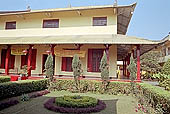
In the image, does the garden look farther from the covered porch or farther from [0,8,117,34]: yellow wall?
[0,8,117,34]: yellow wall

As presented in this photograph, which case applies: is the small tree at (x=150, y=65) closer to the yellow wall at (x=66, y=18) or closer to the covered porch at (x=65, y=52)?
the covered porch at (x=65, y=52)

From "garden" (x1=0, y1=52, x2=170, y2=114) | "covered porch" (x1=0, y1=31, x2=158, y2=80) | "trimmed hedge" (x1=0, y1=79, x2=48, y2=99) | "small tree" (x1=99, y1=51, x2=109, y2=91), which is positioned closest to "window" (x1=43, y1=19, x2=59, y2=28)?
A: "covered porch" (x1=0, y1=31, x2=158, y2=80)

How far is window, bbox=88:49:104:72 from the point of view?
12938 millimetres

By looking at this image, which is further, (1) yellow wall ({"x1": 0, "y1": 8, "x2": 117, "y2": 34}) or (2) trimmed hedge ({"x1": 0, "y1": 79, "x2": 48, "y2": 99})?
(1) yellow wall ({"x1": 0, "y1": 8, "x2": 117, "y2": 34})

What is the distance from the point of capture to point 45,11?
13.8m

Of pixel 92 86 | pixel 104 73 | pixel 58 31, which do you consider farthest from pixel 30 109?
pixel 58 31

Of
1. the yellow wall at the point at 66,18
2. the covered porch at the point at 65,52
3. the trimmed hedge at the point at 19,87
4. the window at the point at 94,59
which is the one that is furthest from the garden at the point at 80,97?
the yellow wall at the point at 66,18

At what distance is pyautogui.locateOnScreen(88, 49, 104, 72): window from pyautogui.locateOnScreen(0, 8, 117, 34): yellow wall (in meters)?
2.36

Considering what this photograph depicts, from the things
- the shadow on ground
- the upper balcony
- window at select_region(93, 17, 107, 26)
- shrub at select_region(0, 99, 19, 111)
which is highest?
window at select_region(93, 17, 107, 26)

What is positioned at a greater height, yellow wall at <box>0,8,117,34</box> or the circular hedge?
yellow wall at <box>0,8,117,34</box>

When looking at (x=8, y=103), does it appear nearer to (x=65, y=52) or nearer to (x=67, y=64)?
(x=65, y=52)

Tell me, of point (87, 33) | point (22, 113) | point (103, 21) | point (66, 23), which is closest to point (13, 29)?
point (66, 23)

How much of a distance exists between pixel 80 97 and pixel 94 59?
578cm

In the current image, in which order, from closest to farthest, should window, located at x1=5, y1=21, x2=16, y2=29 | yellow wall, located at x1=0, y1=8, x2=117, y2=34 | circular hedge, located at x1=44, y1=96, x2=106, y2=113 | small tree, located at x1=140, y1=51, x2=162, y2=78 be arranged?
circular hedge, located at x1=44, y1=96, x2=106, y2=113
yellow wall, located at x1=0, y1=8, x2=117, y2=34
window, located at x1=5, y1=21, x2=16, y2=29
small tree, located at x1=140, y1=51, x2=162, y2=78
